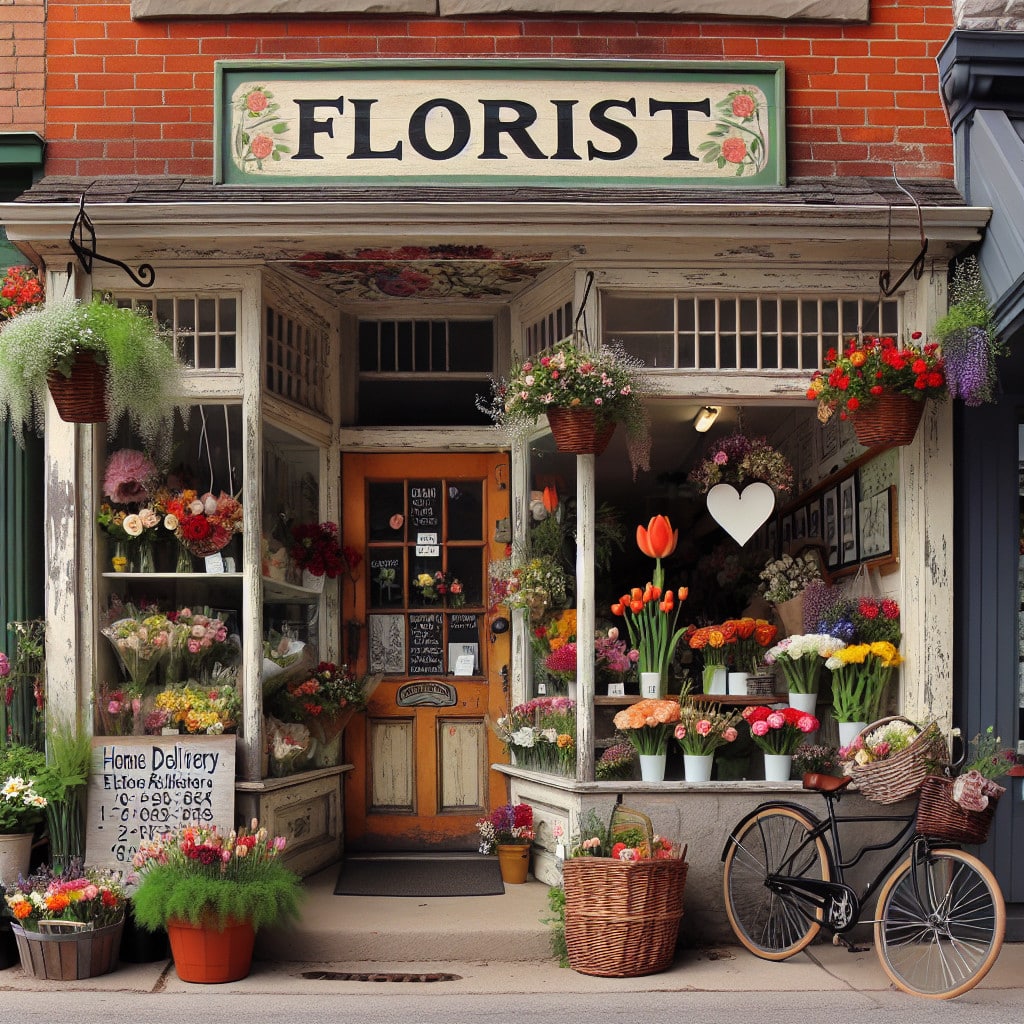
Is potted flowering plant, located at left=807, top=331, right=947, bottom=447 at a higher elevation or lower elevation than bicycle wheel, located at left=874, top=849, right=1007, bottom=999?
higher

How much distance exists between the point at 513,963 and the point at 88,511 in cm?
344

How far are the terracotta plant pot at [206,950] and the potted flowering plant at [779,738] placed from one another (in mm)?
2948

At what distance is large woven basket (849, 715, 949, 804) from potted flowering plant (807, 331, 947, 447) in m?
1.58

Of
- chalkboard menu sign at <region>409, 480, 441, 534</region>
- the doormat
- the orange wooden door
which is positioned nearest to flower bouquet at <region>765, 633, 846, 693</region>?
the orange wooden door

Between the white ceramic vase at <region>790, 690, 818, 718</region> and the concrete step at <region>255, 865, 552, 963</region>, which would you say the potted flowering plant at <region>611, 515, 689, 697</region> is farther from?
the concrete step at <region>255, 865, 552, 963</region>

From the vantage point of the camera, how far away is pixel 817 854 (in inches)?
273

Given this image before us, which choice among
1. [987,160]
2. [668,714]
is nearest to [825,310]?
[987,160]

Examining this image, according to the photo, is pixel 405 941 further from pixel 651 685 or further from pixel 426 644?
pixel 426 644

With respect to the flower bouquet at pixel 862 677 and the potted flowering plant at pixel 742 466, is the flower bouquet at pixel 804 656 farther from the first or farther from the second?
the potted flowering plant at pixel 742 466

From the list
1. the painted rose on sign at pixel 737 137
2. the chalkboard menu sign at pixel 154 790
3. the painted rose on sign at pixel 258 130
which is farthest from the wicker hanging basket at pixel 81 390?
the painted rose on sign at pixel 737 137

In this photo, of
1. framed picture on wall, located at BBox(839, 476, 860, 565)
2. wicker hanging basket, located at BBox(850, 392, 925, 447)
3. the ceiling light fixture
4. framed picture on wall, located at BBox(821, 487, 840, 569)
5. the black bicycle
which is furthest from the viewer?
the ceiling light fixture

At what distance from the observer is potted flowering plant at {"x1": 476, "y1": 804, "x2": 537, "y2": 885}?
8.10 meters

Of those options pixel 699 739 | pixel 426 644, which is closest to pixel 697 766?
pixel 699 739

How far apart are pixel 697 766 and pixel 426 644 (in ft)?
7.52
